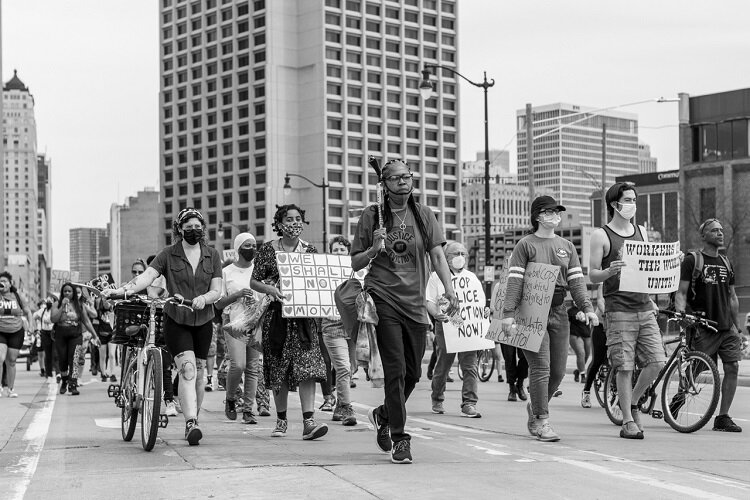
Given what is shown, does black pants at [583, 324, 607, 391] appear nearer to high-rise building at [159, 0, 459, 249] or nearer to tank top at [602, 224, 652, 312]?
tank top at [602, 224, 652, 312]

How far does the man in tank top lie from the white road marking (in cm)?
483

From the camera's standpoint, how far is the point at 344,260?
11.8 meters

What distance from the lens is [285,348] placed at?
10508mm

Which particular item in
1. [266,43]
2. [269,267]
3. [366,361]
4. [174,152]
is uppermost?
[266,43]

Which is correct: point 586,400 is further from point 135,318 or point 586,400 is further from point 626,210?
point 135,318

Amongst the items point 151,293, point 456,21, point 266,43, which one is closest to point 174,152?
point 266,43

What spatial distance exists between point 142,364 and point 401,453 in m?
2.62

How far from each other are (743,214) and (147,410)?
75.2m

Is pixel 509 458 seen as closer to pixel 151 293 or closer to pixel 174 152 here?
pixel 151 293

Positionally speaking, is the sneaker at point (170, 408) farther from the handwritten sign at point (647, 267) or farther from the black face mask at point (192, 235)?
the handwritten sign at point (647, 267)

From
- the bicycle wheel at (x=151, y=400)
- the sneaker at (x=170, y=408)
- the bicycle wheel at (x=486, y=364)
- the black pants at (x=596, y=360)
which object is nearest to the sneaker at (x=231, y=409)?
the sneaker at (x=170, y=408)

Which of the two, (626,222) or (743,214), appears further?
(743,214)

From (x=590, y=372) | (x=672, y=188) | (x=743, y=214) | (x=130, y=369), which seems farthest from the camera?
(x=672, y=188)

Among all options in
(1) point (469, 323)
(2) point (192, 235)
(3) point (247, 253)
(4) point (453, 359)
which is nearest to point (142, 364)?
(2) point (192, 235)
